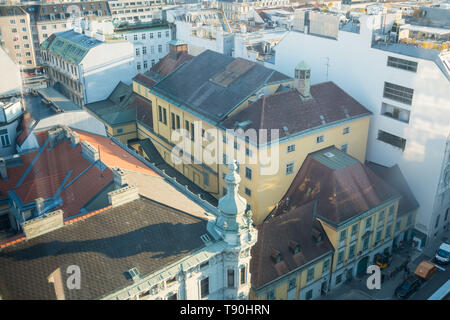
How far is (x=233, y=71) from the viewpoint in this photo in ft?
192

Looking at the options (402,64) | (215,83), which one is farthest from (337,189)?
(215,83)

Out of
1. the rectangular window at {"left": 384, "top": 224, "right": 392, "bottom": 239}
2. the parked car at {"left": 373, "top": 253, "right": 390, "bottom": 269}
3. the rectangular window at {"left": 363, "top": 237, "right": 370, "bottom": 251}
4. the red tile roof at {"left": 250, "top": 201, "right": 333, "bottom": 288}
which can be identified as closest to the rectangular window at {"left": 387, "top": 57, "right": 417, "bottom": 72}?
the rectangular window at {"left": 384, "top": 224, "right": 392, "bottom": 239}

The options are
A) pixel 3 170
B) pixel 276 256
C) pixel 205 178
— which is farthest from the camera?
pixel 205 178

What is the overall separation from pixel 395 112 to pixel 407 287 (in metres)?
20.1

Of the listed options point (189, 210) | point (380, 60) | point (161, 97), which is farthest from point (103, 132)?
point (380, 60)

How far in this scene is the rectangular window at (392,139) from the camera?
54312 mm

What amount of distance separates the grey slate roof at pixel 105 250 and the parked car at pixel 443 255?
31.6 meters

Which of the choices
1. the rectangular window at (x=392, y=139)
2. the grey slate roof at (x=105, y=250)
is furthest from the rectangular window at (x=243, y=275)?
the rectangular window at (x=392, y=139)

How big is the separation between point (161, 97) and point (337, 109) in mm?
23973

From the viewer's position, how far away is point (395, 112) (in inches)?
2143

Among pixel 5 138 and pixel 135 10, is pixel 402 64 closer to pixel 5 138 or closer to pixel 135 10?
pixel 5 138

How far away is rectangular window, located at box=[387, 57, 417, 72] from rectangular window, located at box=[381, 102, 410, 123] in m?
4.83

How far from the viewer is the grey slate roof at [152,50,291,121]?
54.5m
